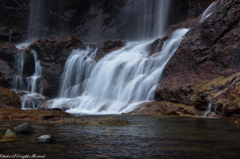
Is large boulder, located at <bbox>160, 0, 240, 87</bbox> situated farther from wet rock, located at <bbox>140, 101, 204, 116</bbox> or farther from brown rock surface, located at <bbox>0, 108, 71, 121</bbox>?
brown rock surface, located at <bbox>0, 108, 71, 121</bbox>

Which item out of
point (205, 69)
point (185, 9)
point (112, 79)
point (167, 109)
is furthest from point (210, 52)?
point (185, 9)

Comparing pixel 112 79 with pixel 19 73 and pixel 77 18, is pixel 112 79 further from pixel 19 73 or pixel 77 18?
pixel 77 18

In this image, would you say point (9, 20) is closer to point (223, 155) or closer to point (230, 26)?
point (230, 26)

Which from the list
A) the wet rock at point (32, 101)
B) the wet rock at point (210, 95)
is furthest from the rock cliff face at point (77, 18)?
the wet rock at point (210, 95)

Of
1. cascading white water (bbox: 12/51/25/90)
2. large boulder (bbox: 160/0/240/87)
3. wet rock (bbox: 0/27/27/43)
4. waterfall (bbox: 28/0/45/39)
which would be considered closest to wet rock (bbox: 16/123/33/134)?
large boulder (bbox: 160/0/240/87)

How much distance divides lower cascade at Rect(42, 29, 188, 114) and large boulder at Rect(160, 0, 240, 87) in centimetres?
152

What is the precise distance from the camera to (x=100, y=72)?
21422mm

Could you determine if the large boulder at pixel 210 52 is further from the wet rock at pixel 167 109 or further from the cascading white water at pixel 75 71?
the cascading white water at pixel 75 71

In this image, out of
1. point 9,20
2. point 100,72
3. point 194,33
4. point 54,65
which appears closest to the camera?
point 194,33

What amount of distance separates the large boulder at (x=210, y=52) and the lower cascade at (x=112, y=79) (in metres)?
1.52

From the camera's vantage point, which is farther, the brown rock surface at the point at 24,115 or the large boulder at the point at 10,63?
the large boulder at the point at 10,63

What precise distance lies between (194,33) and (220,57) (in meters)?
3.25

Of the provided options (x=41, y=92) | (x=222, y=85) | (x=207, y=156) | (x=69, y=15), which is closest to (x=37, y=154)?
(x=207, y=156)

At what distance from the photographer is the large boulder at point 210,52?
13.0m
